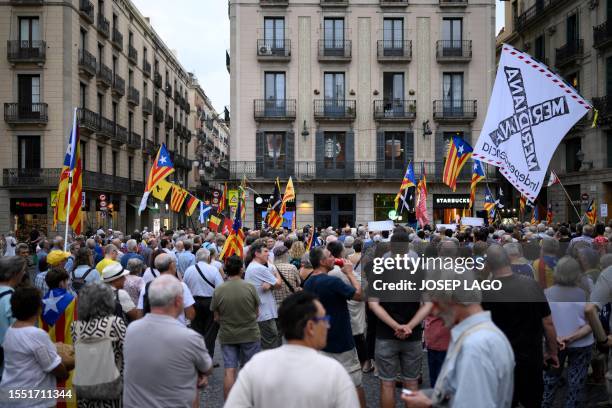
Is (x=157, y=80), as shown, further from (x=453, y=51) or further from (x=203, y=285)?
(x=203, y=285)

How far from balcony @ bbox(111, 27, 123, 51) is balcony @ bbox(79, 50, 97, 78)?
4.16 metres

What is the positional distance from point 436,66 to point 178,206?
20.4m

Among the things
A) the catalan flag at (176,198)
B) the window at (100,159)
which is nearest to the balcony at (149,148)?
the window at (100,159)

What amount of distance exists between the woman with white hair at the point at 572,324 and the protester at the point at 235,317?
313 cm

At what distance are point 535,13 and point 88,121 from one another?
27361 millimetres

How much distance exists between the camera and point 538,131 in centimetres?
890

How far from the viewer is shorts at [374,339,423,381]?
19.7 ft

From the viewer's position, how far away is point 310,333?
301 centimetres

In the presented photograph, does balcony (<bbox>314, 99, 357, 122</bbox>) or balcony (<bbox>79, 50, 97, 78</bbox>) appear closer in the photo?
balcony (<bbox>79, 50, 97, 78</bbox>)

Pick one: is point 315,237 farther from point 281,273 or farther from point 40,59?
point 40,59

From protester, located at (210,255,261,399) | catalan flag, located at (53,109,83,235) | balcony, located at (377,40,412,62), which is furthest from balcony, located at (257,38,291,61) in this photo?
protester, located at (210,255,261,399)

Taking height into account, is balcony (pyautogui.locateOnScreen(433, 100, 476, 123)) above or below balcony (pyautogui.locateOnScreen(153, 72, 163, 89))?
below

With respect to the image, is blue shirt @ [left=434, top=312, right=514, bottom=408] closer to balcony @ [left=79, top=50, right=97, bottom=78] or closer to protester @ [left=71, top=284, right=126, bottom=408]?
protester @ [left=71, top=284, right=126, bottom=408]

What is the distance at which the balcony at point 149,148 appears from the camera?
151 ft
